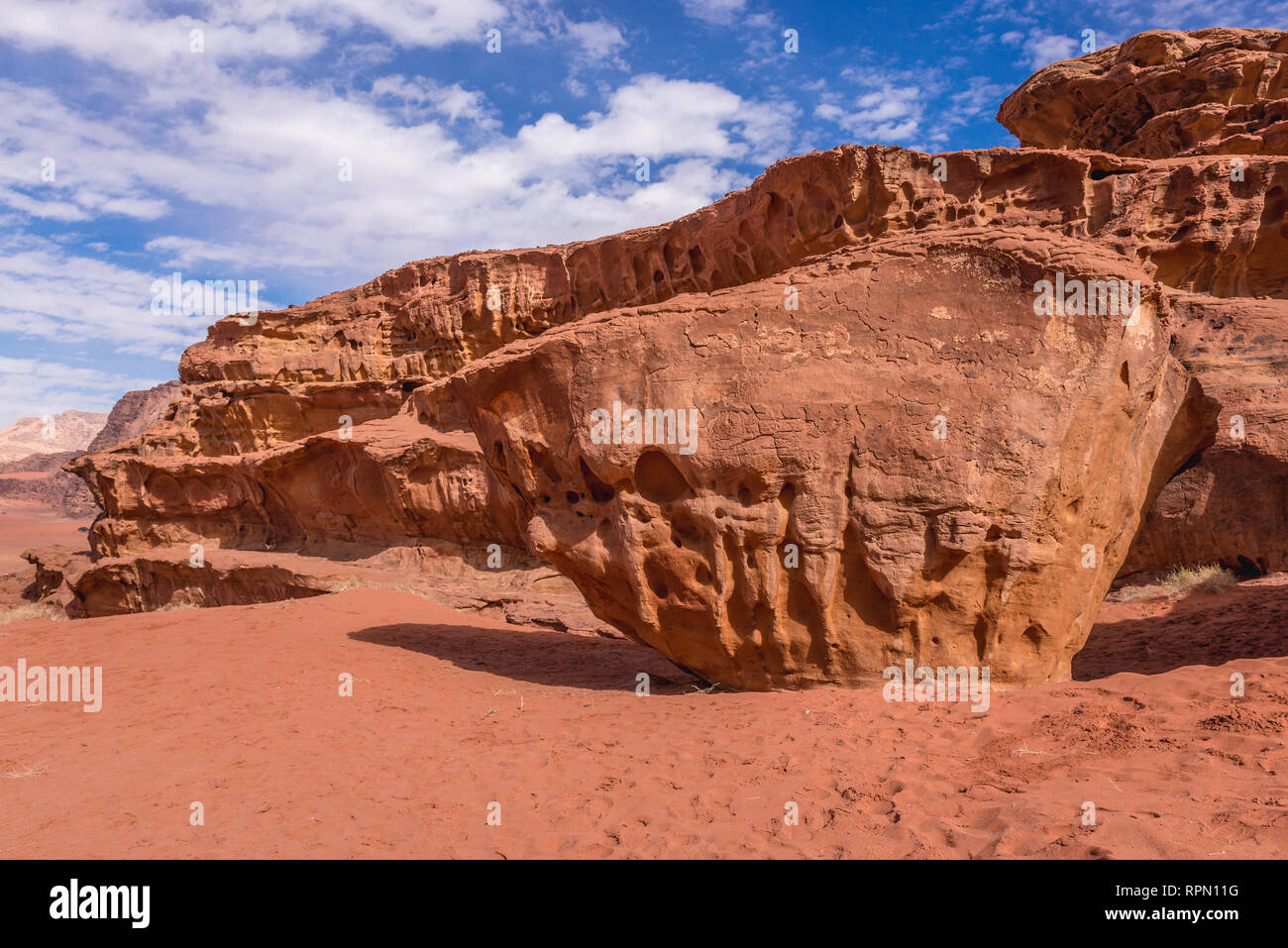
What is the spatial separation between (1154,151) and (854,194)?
858cm

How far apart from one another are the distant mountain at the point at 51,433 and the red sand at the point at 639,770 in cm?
11932

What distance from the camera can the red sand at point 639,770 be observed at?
3217mm

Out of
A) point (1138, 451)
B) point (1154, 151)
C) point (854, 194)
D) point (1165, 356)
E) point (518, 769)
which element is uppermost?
point (1154, 151)

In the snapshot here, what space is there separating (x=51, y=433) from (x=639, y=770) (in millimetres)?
139928

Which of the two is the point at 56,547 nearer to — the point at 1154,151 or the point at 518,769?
the point at 518,769

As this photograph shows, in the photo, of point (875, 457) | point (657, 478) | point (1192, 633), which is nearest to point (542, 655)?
point (657, 478)

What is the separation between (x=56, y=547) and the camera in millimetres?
22125

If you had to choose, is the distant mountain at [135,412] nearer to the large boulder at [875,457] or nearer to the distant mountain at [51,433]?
the large boulder at [875,457]

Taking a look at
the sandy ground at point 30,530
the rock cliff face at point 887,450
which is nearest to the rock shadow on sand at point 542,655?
the rock cliff face at point 887,450

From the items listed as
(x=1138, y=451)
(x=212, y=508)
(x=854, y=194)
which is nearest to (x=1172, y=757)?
(x=1138, y=451)

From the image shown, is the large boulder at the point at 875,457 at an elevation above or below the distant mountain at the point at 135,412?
below

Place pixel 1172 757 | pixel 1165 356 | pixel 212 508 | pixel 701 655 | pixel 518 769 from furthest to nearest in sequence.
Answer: pixel 212 508, pixel 701 655, pixel 1165 356, pixel 518 769, pixel 1172 757

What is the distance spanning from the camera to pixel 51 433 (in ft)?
377

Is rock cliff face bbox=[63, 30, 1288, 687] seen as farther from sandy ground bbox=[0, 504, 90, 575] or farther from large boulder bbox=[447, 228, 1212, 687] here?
sandy ground bbox=[0, 504, 90, 575]
